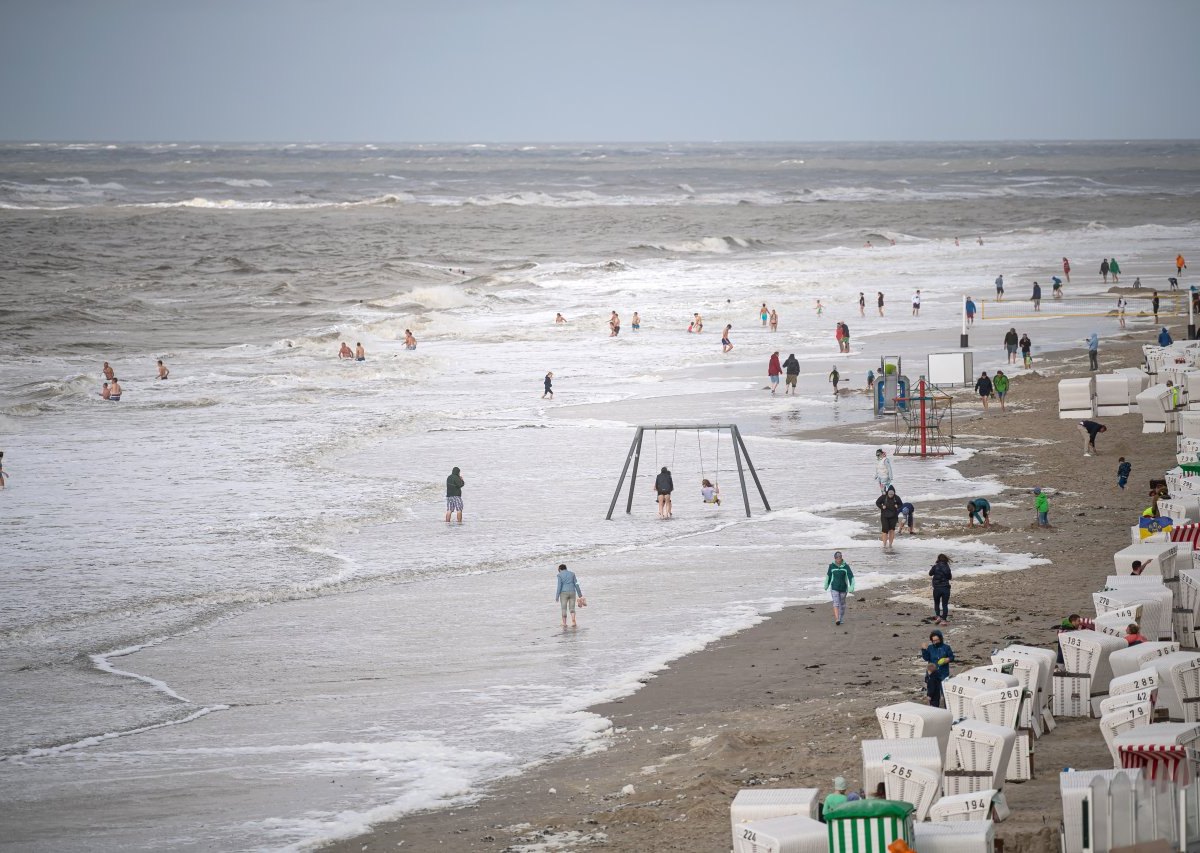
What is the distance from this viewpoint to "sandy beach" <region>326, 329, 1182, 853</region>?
11875 millimetres

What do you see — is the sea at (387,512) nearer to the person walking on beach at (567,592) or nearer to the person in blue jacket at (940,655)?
the person walking on beach at (567,592)

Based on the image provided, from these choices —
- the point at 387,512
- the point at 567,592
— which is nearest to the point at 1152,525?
the point at 567,592

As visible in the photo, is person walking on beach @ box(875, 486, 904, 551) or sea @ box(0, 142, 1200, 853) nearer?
sea @ box(0, 142, 1200, 853)

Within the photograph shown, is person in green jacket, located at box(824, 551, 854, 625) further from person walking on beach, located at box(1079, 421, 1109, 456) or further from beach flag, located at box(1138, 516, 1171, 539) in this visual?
person walking on beach, located at box(1079, 421, 1109, 456)

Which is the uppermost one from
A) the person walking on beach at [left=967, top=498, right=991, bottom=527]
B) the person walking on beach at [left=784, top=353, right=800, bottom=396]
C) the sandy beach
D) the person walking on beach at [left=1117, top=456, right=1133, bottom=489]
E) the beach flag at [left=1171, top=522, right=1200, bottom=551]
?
the person walking on beach at [left=784, top=353, right=800, bottom=396]

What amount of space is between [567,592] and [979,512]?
8283 mm

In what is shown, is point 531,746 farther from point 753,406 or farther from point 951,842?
point 753,406

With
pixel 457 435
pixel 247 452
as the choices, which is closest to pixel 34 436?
pixel 247 452

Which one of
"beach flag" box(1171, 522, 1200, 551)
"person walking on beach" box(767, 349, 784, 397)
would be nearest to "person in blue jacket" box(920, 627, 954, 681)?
"beach flag" box(1171, 522, 1200, 551)

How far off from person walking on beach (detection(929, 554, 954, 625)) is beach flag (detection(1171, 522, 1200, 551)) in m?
2.79

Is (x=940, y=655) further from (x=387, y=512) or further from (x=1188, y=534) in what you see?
(x=387, y=512)

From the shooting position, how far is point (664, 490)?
25.8 meters

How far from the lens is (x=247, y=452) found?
32.4 metres

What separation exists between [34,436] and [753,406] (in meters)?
Result: 18.3
